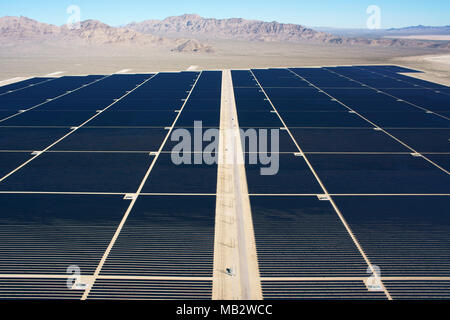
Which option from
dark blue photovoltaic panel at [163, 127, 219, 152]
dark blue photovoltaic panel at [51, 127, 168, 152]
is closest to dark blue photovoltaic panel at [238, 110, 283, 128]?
dark blue photovoltaic panel at [163, 127, 219, 152]

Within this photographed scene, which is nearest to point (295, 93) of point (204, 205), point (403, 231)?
point (204, 205)

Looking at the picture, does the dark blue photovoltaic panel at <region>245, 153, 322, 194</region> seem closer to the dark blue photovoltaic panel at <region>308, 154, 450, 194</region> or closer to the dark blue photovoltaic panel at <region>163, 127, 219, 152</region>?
the dark blue photovoltaic panel at <region>308, 154, 450, 194</region>

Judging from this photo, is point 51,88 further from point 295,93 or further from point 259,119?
point 295,93

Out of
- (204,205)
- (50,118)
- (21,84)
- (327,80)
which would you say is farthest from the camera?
(327,80)

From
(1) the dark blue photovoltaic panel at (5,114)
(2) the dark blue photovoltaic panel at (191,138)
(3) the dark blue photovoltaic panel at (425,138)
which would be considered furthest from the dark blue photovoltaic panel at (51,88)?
(3) the dark blue photovoltaic panel at (425,138)
